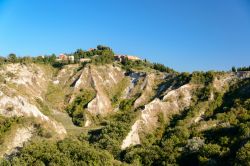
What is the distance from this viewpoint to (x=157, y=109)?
4567 inches

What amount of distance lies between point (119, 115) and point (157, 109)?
11414mm

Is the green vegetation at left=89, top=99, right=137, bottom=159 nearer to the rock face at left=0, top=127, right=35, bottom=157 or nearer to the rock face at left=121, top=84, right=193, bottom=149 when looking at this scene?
the rock face at left=121, top=84, right=193, bottom=149

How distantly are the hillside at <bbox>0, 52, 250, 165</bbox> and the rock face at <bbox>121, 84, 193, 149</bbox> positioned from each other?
0.29 m

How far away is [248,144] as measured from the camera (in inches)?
3123

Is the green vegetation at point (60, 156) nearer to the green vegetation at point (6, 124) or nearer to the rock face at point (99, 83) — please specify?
the green vegetation at point (6, 124)

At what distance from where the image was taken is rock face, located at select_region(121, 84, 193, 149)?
105188 mm

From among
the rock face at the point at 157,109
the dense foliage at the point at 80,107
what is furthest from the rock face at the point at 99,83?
the rock face at the point at 157,109

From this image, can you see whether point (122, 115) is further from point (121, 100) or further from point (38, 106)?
point (38, 106)

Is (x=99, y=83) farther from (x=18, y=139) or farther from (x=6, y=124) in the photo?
(x=18, y=139)

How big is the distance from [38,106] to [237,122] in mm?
55250

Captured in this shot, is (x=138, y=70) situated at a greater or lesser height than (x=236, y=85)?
greater

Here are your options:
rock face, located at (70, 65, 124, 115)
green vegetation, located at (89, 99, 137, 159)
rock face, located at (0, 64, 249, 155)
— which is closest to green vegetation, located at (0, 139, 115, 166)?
green vegetation, located at (89, 99, 137, 159)

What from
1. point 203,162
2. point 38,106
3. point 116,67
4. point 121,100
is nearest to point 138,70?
point 116,67

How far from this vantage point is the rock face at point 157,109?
105188 mm
